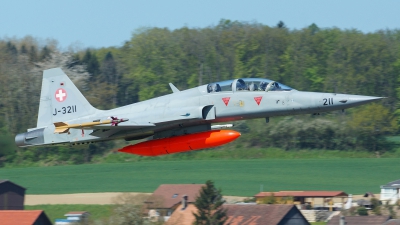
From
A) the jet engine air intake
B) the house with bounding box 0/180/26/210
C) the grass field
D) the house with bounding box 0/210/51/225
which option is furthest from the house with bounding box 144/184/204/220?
the jet engine air intake

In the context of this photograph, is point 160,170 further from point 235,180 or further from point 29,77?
point 29,77

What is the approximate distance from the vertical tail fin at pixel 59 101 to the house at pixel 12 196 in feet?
70.0

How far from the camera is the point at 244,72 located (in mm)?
67688

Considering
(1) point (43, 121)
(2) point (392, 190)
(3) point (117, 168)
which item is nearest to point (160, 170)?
(3) point (117, 168)

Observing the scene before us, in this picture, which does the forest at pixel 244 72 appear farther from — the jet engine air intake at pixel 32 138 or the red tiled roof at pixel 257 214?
the jet engine air intake at pixel 32 138

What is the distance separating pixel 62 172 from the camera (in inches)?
2067

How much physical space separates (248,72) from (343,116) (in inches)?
574

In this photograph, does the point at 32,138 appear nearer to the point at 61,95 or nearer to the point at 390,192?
the point at 61,95

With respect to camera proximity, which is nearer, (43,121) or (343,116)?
(43,121)

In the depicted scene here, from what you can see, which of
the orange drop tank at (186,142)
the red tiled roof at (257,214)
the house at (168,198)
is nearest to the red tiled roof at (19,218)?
the house at (168,198)

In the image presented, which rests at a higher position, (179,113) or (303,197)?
(179,113)

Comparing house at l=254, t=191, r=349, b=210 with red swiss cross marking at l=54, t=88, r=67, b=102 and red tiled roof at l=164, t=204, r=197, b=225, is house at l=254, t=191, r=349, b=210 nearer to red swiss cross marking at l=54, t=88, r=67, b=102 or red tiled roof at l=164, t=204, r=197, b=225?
red tiled roof at l=164, t=204, r=197, b=225

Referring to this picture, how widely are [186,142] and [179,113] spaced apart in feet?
3.19

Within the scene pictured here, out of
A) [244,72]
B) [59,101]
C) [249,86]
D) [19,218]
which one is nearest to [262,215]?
[19,218]
